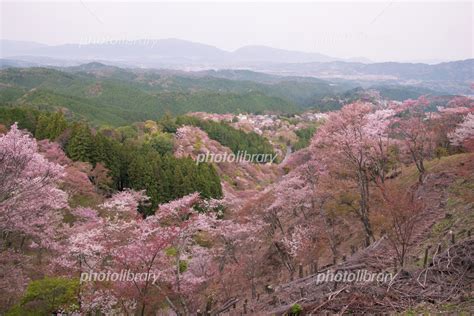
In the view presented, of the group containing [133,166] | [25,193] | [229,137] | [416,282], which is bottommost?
[229,137]

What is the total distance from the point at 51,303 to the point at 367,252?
32.5 feet

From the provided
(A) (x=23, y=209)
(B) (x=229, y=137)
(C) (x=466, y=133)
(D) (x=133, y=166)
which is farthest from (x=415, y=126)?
(B) (x=229, y=137)

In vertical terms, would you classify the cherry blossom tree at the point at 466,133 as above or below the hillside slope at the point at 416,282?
above

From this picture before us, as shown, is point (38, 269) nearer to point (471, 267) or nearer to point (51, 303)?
point (51, 303)

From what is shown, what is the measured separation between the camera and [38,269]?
13078 mm

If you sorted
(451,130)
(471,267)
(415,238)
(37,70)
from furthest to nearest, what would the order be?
1. (37,70)
2. (451,130)
3. (415,238)
4. (471,267)

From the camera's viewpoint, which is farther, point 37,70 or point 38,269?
point 37,70

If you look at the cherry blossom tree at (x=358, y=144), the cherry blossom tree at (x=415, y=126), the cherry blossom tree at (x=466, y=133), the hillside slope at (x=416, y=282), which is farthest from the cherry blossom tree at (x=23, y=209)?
the cherry blossom tree at (x=466, y=133)

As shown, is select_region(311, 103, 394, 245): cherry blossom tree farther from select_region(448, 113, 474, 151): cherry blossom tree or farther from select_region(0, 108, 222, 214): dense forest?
select_region(0, 108, 222, 214): dense forest

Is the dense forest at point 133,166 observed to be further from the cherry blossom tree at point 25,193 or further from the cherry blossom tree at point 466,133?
the cherry blossom tree at point 466,133

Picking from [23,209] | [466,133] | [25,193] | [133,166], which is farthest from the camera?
[133,166]

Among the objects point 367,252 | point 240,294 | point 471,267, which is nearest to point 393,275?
point 471,267

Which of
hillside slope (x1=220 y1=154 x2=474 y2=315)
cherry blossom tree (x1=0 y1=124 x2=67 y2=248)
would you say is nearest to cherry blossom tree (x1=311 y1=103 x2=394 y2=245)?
hillside slope (x1=220 y1=154 x2=474 y2=315)

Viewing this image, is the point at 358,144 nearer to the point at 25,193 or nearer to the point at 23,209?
the point at 25,193
